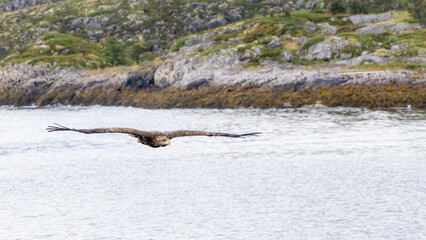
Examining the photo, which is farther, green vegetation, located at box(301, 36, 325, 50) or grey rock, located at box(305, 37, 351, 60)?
green vegetation, located at box(301, 36, 325, 50)

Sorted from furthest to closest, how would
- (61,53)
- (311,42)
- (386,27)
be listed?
(61,53), (386,27), (311,42)

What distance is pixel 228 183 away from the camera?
31188mm

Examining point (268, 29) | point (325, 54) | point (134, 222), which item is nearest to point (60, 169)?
point (134, 222)

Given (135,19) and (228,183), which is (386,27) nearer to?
(228,183)

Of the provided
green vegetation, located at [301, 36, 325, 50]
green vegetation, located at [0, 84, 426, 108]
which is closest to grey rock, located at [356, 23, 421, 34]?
green vegetation, located at [301, 36, 325, 50]

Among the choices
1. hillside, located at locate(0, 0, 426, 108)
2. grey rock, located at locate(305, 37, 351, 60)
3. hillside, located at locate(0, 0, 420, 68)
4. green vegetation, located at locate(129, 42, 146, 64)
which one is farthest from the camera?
hillside, located at locate(0, 0, 420, 68)

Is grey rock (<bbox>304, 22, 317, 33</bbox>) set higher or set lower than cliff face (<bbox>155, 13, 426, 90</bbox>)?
higher

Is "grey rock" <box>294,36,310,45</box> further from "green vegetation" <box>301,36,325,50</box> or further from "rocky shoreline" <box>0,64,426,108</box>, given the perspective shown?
"rocky shoreline" <box>0,64,426,108</box>

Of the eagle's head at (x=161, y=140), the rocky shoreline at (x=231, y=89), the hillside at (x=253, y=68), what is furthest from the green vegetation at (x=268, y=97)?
the eagle's head at (x=161, y=140)

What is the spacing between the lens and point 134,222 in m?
23.8

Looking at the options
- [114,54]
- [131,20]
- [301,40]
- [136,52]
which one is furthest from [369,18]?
[131,20]

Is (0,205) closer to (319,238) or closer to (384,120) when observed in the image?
(319,238)

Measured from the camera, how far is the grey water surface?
74.8 feet

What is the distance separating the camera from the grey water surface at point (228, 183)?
74.8ft
